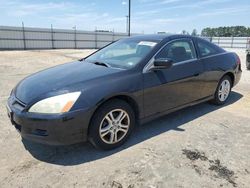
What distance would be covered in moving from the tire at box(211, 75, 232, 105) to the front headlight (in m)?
3.32

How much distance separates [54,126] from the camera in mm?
2785

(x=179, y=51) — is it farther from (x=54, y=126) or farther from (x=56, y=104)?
(x=54, y=126)

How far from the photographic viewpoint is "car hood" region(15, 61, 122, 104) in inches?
120

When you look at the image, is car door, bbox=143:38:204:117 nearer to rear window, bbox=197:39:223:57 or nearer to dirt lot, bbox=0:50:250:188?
rear window, bbox=197:39:223:57

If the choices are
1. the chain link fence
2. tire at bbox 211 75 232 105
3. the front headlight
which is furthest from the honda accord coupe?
the chain link fence

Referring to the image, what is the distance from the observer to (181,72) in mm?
4070

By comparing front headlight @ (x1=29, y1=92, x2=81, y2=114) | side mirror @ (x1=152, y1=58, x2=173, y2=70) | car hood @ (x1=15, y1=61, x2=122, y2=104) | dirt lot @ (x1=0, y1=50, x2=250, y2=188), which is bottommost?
dirt lot @ (x1=0, y1=50, x2=250, y2=188)

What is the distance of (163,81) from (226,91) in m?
2.30

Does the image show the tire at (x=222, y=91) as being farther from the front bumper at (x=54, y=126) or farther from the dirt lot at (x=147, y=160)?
the front bumper at (x=54, y=126)

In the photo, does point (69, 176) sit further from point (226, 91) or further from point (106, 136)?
point (226, 91)

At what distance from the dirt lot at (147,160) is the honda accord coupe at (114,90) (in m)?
0.29

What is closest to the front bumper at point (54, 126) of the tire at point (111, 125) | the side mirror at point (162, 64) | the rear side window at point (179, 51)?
the tire at point (111, 125)

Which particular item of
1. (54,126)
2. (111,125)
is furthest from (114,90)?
(54,126)

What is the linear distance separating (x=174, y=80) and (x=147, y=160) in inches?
56.8
